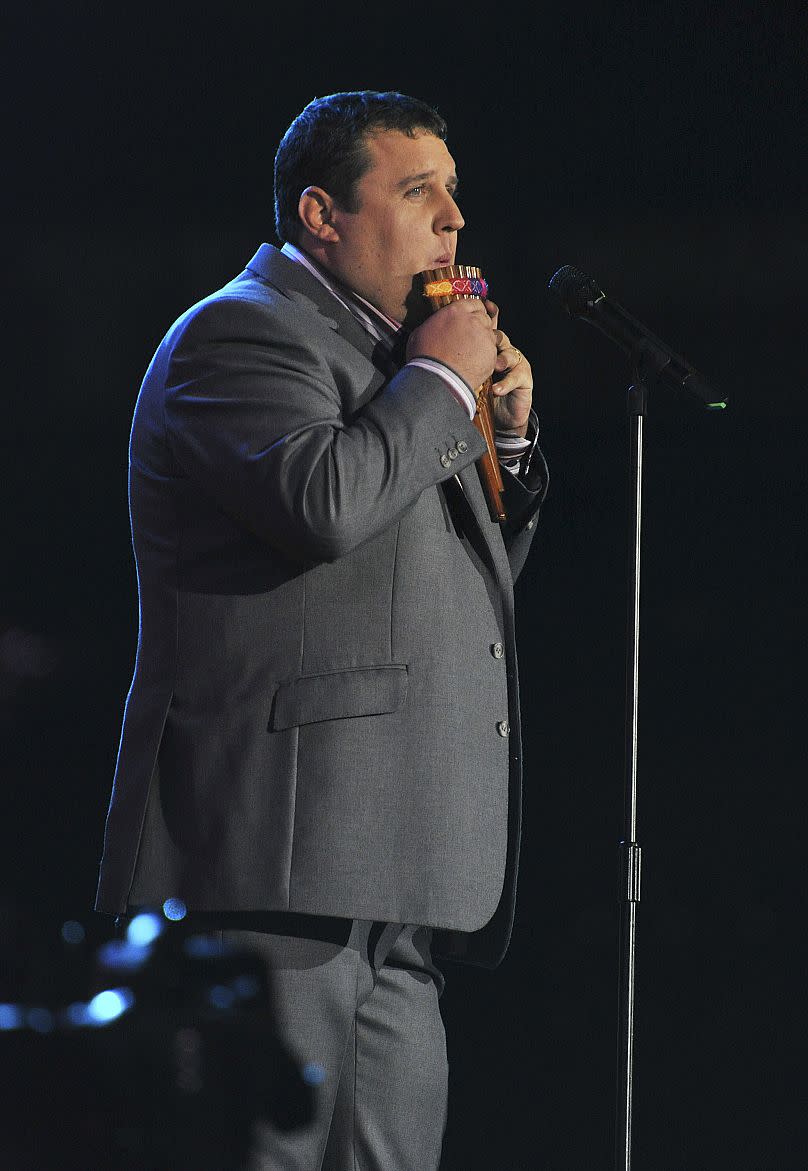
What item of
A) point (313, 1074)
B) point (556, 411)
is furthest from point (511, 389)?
point (556, 411)

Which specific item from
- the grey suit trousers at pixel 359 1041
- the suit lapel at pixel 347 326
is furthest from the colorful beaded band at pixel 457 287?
the grey suit trousers at pixel 359 1041

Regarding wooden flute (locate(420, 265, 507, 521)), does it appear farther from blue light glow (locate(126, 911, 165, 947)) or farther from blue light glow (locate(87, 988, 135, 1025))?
blue light glow (locate(87, 988, 135, 1025))

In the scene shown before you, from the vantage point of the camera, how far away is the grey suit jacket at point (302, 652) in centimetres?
166

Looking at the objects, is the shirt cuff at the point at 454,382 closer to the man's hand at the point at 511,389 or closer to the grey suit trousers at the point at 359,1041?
the man's hand at the point at 511,389

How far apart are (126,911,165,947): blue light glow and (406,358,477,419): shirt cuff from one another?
2.44 ft

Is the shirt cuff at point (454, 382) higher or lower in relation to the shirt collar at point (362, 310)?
lower

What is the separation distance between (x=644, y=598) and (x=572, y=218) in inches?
34.8

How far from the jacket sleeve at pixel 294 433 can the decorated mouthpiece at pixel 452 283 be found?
0.56 feet

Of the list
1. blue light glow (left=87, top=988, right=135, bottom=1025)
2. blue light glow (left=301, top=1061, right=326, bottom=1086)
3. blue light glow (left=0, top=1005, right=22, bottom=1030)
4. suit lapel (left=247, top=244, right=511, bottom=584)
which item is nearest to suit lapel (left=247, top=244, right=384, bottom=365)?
suit lapel (left=247, top=244, right=511, bottom=584)

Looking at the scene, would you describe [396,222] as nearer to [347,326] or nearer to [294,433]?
[347,326]

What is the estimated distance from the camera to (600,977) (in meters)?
3.06

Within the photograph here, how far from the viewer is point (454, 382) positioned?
1.75m

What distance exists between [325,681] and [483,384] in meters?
0.54

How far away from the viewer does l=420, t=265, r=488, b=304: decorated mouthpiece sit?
6.23 ft
